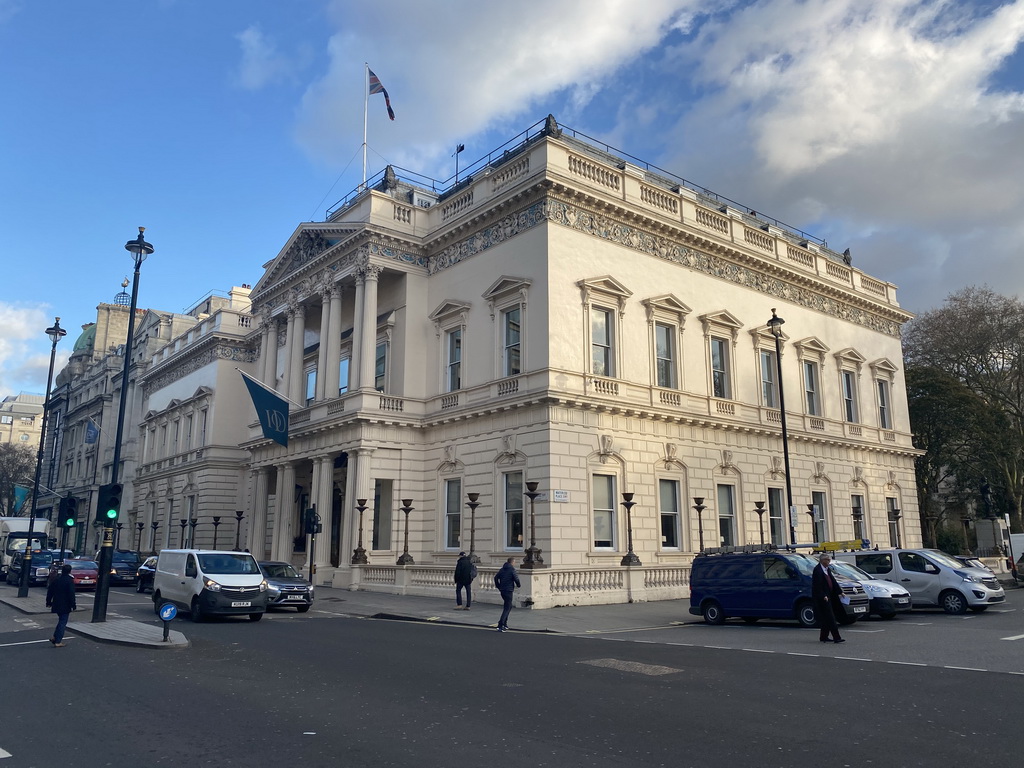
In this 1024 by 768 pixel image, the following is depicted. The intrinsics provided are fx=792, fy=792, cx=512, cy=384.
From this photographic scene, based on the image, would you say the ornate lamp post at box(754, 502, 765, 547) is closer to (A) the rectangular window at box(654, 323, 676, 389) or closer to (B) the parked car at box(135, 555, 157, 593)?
(A) the rectangular window at box(654, 323, 676, 389)

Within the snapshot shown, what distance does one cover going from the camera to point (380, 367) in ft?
114

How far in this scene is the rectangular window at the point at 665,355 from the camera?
1214 inches

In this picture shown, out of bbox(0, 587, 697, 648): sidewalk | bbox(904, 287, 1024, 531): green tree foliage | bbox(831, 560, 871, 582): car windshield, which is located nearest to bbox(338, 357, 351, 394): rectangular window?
bbox(0, 587, 697, 648): sidewalk

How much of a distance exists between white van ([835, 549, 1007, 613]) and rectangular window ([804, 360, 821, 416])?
48.7 ft

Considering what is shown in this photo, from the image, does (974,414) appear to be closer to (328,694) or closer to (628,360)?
(628,360)

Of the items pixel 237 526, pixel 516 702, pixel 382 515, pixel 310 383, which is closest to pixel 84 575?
pixel 237 526

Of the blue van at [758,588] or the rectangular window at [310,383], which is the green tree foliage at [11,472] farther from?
the blue van at [758,588]

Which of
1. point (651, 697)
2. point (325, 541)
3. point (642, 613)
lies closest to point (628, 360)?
point (642, 613)

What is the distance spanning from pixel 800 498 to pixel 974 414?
53.7 ft

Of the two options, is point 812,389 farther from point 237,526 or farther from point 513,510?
point 237,526

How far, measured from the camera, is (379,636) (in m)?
16.6

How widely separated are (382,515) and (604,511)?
9.75 metres

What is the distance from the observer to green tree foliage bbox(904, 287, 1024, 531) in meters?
44.8

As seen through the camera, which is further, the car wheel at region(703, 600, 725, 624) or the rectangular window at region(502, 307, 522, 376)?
the rectangular window at region(502, 307, 522, 376)
